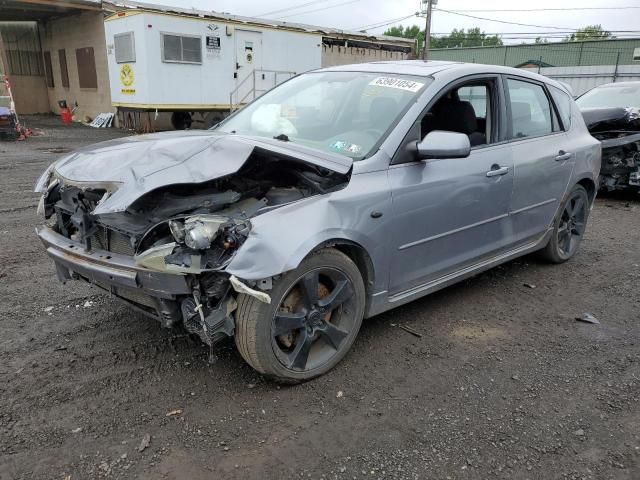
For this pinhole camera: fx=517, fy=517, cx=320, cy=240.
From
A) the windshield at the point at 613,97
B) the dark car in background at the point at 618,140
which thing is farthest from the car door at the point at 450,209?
the windshield at the point at 613,97

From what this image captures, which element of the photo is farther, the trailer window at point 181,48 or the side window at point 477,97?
the trailer window at point 181,48

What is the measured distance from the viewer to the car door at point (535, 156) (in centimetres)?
417

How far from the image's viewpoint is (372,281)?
3.23m

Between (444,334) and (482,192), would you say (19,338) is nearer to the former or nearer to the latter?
(444,334)

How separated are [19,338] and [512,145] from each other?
12.6 ft

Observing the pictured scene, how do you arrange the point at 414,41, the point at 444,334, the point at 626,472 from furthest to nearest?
1. the point at 414,41
2. the point at 444,334
3. the point at 626,472

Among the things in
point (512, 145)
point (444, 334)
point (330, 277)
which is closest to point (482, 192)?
point (512, 145)

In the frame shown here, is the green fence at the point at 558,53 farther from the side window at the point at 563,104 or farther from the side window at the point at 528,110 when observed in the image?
the side window at the point at 528,110

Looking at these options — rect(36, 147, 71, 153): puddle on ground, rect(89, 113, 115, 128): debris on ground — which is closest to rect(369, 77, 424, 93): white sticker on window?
rect(36, 147, 71, 153): puddle on ground

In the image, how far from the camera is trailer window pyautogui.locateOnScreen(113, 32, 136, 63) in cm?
1395

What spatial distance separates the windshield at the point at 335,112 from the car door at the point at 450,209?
10.7 inches

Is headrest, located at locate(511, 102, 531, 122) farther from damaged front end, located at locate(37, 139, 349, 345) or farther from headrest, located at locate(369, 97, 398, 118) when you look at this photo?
damaged front end, located at locate(37, 139, 349, 345)

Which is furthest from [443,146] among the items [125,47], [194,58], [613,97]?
[125,47]

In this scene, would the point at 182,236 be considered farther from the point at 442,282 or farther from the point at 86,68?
the point at 86,68
